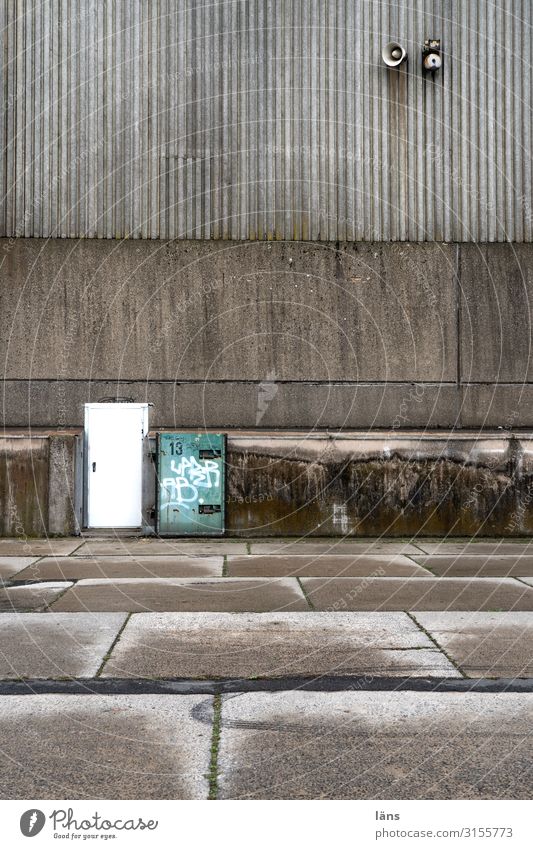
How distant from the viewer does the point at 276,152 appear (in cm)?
1217

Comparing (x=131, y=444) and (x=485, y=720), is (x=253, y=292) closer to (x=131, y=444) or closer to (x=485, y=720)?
(x=131, y=444)

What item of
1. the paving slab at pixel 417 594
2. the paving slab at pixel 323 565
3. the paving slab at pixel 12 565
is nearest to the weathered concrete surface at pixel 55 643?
the paving slab at pixel 417 594

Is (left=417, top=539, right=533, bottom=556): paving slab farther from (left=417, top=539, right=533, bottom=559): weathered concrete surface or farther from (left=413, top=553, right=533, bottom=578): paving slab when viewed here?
(left=413, top=553, right=533, bottom=578): paving slab

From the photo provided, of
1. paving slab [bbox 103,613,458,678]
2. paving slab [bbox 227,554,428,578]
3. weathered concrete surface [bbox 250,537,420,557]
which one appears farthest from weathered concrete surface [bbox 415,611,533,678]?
weathered concrete surface [bbox 250,537,420,557]

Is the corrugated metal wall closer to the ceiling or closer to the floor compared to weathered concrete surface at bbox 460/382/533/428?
closer to the ceiling

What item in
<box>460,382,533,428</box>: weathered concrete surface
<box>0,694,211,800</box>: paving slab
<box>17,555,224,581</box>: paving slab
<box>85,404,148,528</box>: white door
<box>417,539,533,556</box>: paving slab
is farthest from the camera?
<box>460,382,533,428</box>: weathered concrete surface

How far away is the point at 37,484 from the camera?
10844 millimetres

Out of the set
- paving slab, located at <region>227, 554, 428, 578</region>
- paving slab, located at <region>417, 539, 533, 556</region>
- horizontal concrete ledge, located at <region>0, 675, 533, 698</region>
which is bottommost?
paving slab, located at <region>417, 539, 533, 556</region>

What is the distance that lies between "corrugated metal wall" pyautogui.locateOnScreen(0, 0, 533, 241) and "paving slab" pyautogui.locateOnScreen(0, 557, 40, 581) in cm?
506

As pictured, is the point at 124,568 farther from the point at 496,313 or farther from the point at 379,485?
the point at 496,313

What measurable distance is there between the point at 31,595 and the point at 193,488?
3.96m

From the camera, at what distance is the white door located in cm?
1107
